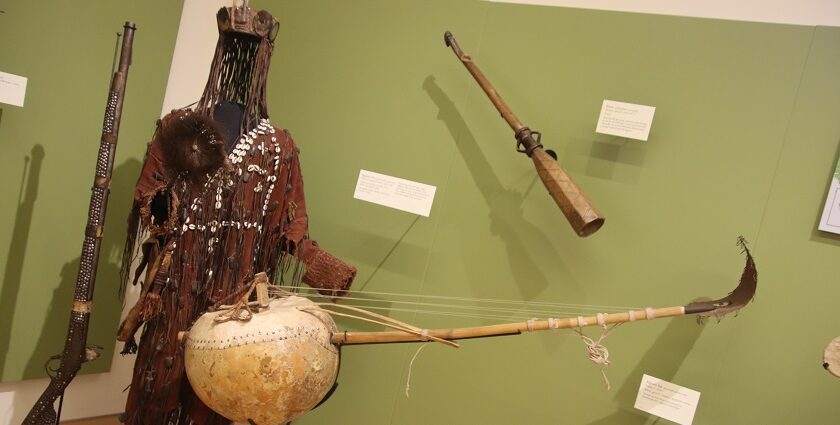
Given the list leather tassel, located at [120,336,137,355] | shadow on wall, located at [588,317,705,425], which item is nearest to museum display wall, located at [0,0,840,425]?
shadow on wall, located at [588,317,705,425]

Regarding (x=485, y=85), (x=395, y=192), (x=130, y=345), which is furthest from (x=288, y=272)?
(x=485, y=85)

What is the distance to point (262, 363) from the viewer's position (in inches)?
59.1

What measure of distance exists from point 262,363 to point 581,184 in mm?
1108

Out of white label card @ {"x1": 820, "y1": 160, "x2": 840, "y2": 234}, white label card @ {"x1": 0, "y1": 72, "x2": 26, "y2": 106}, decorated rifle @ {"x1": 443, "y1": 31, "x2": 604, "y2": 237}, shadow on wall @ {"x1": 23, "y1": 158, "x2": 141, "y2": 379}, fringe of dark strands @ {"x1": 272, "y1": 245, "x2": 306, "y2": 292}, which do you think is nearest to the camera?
white label card @ {"x1": 820, "y1": 160, "x2": 840, "y2": 234}

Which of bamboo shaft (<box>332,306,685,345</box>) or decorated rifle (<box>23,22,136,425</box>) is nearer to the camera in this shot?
bamboo shaft (<box>332,306,685,345</box>)

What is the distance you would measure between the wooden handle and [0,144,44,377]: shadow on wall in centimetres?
168

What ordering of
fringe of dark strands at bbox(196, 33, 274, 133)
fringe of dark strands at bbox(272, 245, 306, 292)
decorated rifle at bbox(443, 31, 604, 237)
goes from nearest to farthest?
decorated rifle at bbox(443, 31, 604, 237) → fringe of dark strands at bbox(196, 33, 274, 133) → fringe of dark strands at bbox(272, 245, 306, 292)

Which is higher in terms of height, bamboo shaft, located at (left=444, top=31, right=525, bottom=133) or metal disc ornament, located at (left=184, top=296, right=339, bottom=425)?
bamboo shaft, located at (left=444, top=31, right=525, bottom=133)

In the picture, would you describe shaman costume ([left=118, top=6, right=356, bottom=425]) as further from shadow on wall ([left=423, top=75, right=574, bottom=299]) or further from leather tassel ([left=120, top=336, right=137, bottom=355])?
shadow on wall ([left=423, top=75, right=574, bottom=299])

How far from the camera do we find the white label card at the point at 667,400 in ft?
5.85

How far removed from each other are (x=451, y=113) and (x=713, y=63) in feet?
2.73

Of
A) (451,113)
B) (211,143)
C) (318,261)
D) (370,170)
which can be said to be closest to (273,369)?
(318,261)

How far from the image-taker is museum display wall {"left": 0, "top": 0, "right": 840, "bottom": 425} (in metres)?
1.75

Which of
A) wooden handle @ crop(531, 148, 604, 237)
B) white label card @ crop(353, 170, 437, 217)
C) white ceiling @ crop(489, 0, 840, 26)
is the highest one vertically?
white ceiling @ crop(489, 0, 840, 26)
